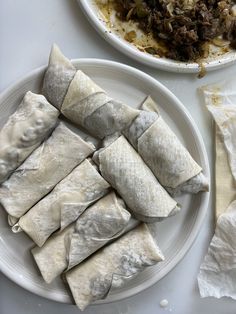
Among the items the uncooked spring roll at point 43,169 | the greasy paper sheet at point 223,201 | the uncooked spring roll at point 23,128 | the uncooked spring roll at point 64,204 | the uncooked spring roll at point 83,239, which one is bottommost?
the greasy paper sheet at point 223,201

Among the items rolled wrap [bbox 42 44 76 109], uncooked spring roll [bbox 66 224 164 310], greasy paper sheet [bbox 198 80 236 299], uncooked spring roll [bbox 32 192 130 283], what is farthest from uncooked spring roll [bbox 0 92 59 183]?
greasy paper sheet [bbox 198 80 236 299]

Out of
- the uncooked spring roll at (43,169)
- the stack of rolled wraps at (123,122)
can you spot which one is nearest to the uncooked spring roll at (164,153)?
the stack of rolled wraps at (123,122)

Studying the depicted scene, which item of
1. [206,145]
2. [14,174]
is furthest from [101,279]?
[206,145]

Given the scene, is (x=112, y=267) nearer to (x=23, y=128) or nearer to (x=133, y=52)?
(x=23, y=128)

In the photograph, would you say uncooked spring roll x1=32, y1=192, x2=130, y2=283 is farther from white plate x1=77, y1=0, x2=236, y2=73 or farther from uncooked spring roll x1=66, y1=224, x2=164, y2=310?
white plate x1=77, y1=0, x2=236, y2=73

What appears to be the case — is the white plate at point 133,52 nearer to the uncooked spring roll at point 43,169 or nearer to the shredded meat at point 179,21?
the shredded meat at point 179,21

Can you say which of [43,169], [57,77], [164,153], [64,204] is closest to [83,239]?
[64,204]
